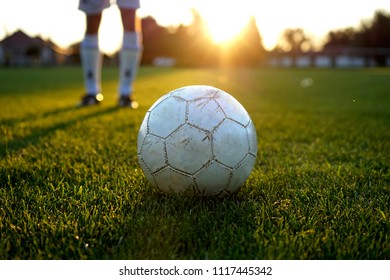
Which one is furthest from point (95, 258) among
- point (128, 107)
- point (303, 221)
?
point (128, 107)

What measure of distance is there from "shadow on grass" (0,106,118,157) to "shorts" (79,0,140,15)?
1.36m

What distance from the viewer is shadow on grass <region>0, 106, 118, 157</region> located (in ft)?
11.5

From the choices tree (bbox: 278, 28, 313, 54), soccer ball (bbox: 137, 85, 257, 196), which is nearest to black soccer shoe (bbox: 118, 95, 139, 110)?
soccer ball (bbox: 137, 85, 257, 196)

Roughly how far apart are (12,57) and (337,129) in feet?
197

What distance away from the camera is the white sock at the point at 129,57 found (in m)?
5.98

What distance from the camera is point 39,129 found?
434 cm

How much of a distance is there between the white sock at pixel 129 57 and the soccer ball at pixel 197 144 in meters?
3.94

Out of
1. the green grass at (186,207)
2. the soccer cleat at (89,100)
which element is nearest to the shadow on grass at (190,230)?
the green grass at (186,207)

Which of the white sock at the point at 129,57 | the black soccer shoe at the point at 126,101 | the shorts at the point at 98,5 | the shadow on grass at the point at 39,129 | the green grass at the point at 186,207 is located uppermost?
the shorts at the point at 98,5

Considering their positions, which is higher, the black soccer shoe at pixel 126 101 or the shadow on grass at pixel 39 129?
the black soccer shoe at pixel 126 101

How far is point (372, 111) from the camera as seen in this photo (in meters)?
6.30

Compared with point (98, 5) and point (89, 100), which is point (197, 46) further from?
point (98, 5)

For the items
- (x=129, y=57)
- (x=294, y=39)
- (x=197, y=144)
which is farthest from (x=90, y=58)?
(x=294, y=39)

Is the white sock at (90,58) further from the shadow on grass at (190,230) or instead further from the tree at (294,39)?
the tree at (294,39)
